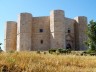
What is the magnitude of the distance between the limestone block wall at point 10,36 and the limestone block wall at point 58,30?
29.8 feet

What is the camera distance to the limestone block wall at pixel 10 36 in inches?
1802

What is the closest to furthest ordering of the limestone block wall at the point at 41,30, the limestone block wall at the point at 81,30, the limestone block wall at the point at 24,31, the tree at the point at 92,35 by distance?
the tree at the point at 92,35, the limestone block wall at the point at 24,31, the limestone block wall at the point at 41,30, the limestone block wall at the point at 81,30

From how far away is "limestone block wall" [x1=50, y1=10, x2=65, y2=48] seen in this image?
40.3 meters

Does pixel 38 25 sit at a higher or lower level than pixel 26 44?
higher

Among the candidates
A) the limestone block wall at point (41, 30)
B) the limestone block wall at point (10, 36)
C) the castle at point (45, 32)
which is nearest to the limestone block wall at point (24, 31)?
the castle at point (45, 32)

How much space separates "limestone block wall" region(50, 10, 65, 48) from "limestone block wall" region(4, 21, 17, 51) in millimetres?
9073

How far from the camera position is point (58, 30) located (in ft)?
133

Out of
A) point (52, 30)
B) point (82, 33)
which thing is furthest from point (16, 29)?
point (82, 33)

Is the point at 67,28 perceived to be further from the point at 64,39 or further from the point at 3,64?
the point at 3,64

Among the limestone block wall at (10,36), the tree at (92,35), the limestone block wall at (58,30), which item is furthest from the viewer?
the limestone block wall at (10,36)

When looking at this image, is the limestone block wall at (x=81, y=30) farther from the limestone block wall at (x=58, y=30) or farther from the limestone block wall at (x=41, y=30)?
the limestone block wall at (x=41, y=30)

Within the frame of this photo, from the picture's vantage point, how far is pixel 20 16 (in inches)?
1645

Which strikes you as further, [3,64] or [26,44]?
[26,44]

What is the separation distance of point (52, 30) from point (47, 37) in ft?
7.50
